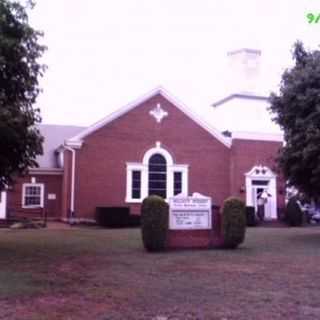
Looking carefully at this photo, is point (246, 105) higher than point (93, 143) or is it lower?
higher

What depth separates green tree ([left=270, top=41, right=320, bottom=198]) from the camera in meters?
20.2

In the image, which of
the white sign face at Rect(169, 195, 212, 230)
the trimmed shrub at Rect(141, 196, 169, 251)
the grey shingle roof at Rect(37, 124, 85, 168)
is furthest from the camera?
the grey shingle roof at Rect(37, 124, 85, 168)

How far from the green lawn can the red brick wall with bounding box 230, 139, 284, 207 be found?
56.7 ft

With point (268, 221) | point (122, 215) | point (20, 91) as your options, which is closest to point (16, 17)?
point (20, 91)

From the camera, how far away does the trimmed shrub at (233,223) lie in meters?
17.7

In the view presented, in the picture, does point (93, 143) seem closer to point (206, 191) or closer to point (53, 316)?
point (206, 191)

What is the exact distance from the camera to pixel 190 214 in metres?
18.0

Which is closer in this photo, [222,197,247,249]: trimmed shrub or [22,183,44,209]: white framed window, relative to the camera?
[222,197,247,249]: trimmed shrub

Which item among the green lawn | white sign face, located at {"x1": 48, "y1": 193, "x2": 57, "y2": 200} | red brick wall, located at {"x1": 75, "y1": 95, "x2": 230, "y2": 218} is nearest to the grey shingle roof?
white sign face, located at {"x1": 48, "y1": 193, "x2": 57, "y2": 200}

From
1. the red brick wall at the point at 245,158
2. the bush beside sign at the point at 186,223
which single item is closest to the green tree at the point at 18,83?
the bush beside sign at the point at 186,223

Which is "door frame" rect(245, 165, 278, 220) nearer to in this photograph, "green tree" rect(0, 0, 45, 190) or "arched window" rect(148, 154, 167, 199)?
"arched window" rect(148, 154, 167, 199)

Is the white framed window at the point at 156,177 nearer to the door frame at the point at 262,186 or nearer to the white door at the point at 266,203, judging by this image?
the door frame at the point at 262,186

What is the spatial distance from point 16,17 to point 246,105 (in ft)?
88.2

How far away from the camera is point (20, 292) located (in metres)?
9.55
